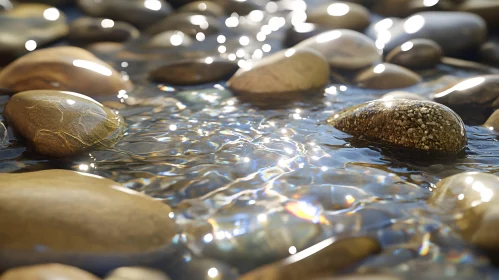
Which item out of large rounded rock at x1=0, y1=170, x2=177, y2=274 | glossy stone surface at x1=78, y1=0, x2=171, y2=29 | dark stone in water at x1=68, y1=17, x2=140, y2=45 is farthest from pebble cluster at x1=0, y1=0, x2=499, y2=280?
glossy stone surface at x1=78, y1=0, x2=171, y2=29

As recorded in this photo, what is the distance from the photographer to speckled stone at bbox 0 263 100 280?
5.68ft

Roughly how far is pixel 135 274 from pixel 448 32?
216 inches

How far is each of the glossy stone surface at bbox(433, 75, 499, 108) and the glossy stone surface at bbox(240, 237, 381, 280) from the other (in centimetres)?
250

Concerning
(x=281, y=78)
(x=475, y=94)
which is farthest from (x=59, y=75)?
(x=475, y=94)

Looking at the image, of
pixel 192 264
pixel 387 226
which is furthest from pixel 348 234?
pixel 192 264

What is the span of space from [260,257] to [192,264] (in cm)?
31

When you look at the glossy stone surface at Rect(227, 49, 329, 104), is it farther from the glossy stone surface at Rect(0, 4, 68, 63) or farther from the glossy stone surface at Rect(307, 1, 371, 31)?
the glossy stone surface at Rect(0, 4, 68, 63)

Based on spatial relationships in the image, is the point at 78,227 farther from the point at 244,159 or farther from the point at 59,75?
the point at 59,75

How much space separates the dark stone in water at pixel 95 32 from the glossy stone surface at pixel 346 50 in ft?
9.10

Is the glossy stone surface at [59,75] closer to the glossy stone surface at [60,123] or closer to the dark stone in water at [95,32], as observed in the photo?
the glossy stone surface at [60,123]

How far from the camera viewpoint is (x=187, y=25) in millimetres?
6926

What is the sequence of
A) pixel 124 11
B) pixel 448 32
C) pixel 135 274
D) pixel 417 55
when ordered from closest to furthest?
pixel 135 274 < pixel 417 55 < pixel 448 32 < pixel 124 11

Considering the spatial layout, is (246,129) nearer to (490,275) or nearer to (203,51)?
(490,275)

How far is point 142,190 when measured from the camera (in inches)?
101
